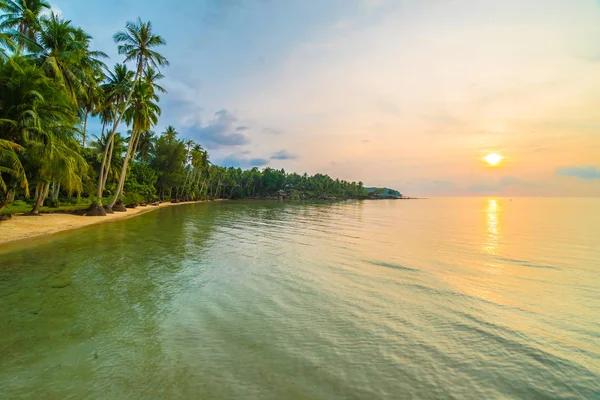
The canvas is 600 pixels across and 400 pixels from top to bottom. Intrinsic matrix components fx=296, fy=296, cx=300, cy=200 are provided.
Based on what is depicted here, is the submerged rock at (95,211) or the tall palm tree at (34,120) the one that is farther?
the submerged rock at (95,211)

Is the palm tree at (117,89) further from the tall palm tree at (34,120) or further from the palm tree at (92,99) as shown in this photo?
the tall palm tree at (34,120)

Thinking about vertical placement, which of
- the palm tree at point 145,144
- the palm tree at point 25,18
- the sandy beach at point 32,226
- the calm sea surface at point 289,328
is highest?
the palm tree at point 25,18

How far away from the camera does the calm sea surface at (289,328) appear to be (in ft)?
14.3

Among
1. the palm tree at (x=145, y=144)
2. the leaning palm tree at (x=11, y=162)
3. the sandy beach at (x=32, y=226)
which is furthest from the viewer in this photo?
the palm tree at (x=145, y=144)

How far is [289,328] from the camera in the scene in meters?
6.30

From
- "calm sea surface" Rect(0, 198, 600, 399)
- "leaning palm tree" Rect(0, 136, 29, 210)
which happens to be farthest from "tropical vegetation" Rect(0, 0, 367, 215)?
"calm sea surface" Rect(0, 198, 600, 399)

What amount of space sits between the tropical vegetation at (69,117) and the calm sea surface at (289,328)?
6.67 m

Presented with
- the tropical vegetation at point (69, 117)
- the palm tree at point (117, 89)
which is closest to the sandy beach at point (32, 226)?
the tropical vegetation at point (69, 117)

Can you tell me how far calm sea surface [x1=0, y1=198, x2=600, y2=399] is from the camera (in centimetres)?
436

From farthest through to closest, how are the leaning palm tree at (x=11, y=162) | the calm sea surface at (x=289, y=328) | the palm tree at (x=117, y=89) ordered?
the palm tree at (x=117, y=89) < the leaning palm tree at (x=11, y=162) < the calm sea surface at (x=289, y=328)

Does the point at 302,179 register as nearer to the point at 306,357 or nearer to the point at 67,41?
the point at 67,41

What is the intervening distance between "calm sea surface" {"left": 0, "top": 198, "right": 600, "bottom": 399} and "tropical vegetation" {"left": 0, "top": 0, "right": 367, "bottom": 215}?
21.9 feet

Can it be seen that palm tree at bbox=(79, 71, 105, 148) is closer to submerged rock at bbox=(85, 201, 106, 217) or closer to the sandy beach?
submerged rock at bbox=(85, 201, 106, 217)

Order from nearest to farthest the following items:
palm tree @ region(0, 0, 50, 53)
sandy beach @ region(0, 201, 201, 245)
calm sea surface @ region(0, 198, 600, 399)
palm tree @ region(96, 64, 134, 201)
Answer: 1. calm sea surface @ region(0, 198, 600, 399)
2. sandy beach @ region(0, 201, 201, 245)
3. palm tree @ region(0, 0, 50, 53)
4. palm tree @ region(96, 64, 134, 201)
